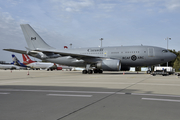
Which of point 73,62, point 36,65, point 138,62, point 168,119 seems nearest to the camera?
point 168,119

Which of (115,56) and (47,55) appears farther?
(47,55)

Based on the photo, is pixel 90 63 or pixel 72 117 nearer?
pixel 72 117

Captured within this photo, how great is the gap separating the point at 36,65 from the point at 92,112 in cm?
6611

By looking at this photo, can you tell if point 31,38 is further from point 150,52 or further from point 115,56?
point 150,52

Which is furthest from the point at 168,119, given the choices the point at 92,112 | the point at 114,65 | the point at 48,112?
the point at 114,65

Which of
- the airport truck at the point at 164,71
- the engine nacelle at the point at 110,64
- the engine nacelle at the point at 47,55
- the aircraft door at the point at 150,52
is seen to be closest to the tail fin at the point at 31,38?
the engine nacelle at the point at 47,55

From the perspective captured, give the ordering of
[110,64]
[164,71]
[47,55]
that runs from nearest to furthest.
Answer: [164,71] < [110,64] < [47,55]

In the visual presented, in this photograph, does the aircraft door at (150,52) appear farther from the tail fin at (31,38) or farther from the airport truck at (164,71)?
the tail fin at (31,38)

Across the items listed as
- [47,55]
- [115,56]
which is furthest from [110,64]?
[47,55]

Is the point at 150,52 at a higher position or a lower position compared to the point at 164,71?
higher

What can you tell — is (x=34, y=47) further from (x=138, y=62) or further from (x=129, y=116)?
(x=129, y=116)

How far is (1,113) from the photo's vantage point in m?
3.89

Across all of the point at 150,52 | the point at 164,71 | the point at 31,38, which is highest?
the point at 31,38

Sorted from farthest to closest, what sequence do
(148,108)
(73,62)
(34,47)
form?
(34,47) < (73,62) < (148,108)
